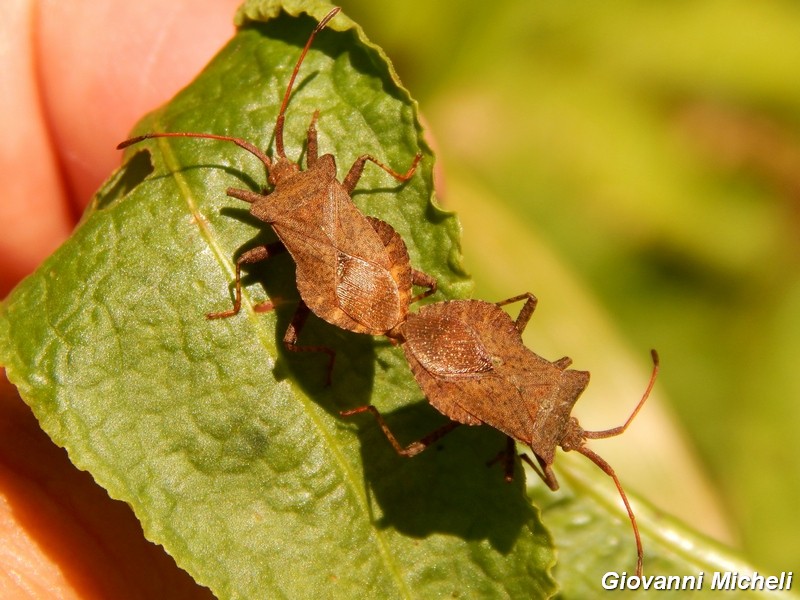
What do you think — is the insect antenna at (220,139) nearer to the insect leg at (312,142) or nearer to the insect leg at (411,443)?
the insect leg at (312,142)

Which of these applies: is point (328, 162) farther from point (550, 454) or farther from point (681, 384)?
point (681, 384)

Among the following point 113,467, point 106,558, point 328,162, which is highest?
point 328,162

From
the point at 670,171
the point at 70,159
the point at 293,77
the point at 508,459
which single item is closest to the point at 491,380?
the point at 508,459

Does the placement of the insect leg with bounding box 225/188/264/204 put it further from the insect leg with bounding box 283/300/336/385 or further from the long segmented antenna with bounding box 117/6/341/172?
the insect leg with bounding box 283/300/336/385

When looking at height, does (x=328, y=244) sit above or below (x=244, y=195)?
below

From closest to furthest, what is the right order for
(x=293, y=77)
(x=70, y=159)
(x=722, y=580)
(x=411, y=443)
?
(x=293, y=77) < (x=411, y=443) < (x=722, y=580) < (x=70, y=159)

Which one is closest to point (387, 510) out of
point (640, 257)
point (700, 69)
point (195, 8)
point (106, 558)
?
point (106, 558)

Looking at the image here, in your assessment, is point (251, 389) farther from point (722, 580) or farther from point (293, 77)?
point (722, 580)
